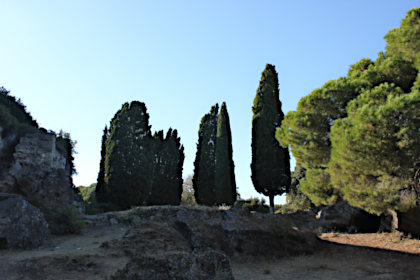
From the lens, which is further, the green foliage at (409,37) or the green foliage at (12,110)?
the green foliage at (12,110)

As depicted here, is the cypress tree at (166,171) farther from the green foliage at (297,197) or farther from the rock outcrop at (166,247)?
the rock outcrop at (166,247)

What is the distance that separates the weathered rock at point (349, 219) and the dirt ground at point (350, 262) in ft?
4.38

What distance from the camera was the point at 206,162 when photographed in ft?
85.0

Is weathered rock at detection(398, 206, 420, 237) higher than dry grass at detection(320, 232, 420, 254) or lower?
higher

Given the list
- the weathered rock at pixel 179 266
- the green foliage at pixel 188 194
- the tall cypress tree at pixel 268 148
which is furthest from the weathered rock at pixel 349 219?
the green foliage at pixel 188 194

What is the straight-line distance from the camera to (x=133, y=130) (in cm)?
A: 2181

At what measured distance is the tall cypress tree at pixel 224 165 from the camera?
979 inches

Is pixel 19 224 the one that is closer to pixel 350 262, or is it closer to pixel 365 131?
pixel 350 262

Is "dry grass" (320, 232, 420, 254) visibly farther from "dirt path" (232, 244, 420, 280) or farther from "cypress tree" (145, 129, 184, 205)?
"cypress tree" (145, 129, 184, 205)

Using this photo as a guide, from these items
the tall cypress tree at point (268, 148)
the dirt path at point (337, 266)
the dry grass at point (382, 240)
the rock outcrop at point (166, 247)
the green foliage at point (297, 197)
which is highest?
the tall cypress tree at point (268, 148)

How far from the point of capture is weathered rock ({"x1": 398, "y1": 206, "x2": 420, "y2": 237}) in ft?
35.3

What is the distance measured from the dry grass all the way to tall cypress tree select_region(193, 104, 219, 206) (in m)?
13.4

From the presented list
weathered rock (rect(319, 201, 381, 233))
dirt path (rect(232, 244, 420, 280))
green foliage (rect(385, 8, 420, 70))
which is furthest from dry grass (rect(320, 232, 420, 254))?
green foliage (rect(385, 8, 420, 70))

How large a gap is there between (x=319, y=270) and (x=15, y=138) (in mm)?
13097
